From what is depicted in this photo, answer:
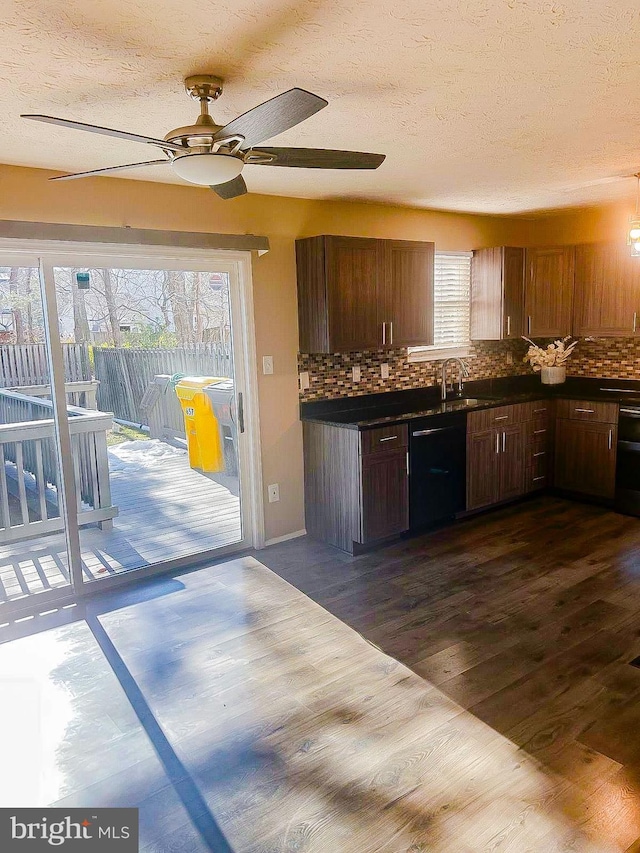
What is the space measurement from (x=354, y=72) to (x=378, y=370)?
2.87 m

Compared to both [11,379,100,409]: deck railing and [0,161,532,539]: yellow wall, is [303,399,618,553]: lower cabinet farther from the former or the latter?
[11,379,100,409]: deck railing

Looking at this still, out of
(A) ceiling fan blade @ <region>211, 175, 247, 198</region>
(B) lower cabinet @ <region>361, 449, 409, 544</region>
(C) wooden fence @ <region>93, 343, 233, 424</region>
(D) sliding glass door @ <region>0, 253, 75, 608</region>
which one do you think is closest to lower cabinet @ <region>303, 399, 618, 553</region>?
(B) lower cabinet @ <region>361, 449, 409, 544</region>

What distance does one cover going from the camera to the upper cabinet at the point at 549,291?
17.8ft

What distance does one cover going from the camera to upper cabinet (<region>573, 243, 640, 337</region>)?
506 cm

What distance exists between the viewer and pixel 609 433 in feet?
16.5

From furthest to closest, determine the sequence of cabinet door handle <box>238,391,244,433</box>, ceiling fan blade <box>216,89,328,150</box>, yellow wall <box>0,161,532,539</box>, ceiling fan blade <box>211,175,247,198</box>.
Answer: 1. cabinet door handle <box>238,391,244,433</box>
2. yellow wall <box>0,161,532,539</box>
3. ceiling fan blade <box>211,175,247,198</box>
4. ceiling fan blade <box>216,89,328,150</box>

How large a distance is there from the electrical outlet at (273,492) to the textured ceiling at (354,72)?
2091 millimetres

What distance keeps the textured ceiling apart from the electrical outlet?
209 centimetres

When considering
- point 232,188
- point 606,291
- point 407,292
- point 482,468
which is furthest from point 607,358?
point 232,188

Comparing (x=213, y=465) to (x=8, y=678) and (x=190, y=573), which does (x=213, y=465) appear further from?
(x=8, y=678)

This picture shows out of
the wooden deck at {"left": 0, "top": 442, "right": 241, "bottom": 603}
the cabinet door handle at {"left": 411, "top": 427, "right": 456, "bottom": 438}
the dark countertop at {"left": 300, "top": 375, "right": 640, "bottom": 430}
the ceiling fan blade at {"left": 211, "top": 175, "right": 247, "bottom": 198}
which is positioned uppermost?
the ceiling fan blade at {"left": 211, "top": 175, "right": 247, "bottom": 198}

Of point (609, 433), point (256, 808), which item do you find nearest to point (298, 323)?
point (609, 433)

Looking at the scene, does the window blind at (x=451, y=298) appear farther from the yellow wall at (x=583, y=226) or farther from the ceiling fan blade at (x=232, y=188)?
the ceiling fan blade at (x=232, y=188)

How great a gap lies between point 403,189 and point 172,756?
11.8 feet
